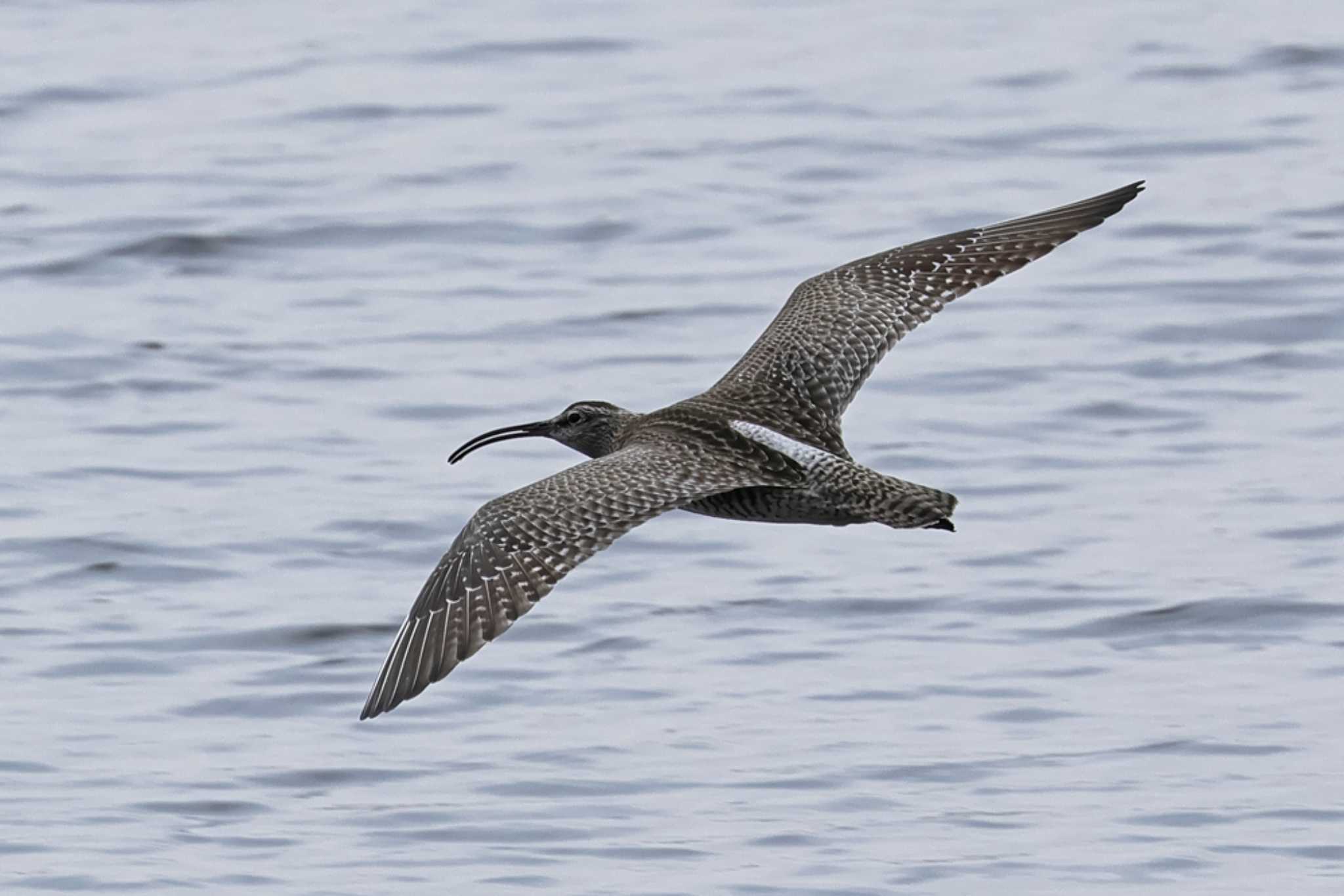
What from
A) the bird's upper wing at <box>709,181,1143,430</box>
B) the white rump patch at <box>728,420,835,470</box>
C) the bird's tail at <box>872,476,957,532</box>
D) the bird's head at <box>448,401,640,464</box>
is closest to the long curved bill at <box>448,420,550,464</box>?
the bird's head at <box>448,401,640,464</box>

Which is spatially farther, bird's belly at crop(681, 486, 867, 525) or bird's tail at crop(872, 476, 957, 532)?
bird's belly at crop(681, 486, 867, 525)

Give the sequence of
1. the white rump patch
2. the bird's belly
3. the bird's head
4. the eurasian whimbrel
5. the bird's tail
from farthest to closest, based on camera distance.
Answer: the bird's head, the white rump patch, the bird's belly, the bird's tail, the eurasian whimbrel

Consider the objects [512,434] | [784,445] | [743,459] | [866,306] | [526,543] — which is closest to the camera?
[526,543]

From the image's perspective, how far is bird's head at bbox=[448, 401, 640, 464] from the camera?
43.5 ft

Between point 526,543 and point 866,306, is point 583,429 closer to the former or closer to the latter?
point 866,306

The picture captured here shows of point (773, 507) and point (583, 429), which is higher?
point (583, 429)

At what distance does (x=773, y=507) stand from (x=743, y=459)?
0.22 meters

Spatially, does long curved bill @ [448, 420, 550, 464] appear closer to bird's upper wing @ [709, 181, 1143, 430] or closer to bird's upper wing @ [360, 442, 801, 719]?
bird's upper wing @ [709, 181, 1143, 430]

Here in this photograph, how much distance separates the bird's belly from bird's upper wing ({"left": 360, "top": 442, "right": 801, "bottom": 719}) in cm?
9

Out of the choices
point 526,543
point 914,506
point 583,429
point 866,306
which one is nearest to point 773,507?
point 914,506

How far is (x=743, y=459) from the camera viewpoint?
12023 millimetres

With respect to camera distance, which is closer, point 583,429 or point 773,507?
point 773,507

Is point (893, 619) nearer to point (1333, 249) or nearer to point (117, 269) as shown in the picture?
point (1333, 249)

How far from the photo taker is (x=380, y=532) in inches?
652
